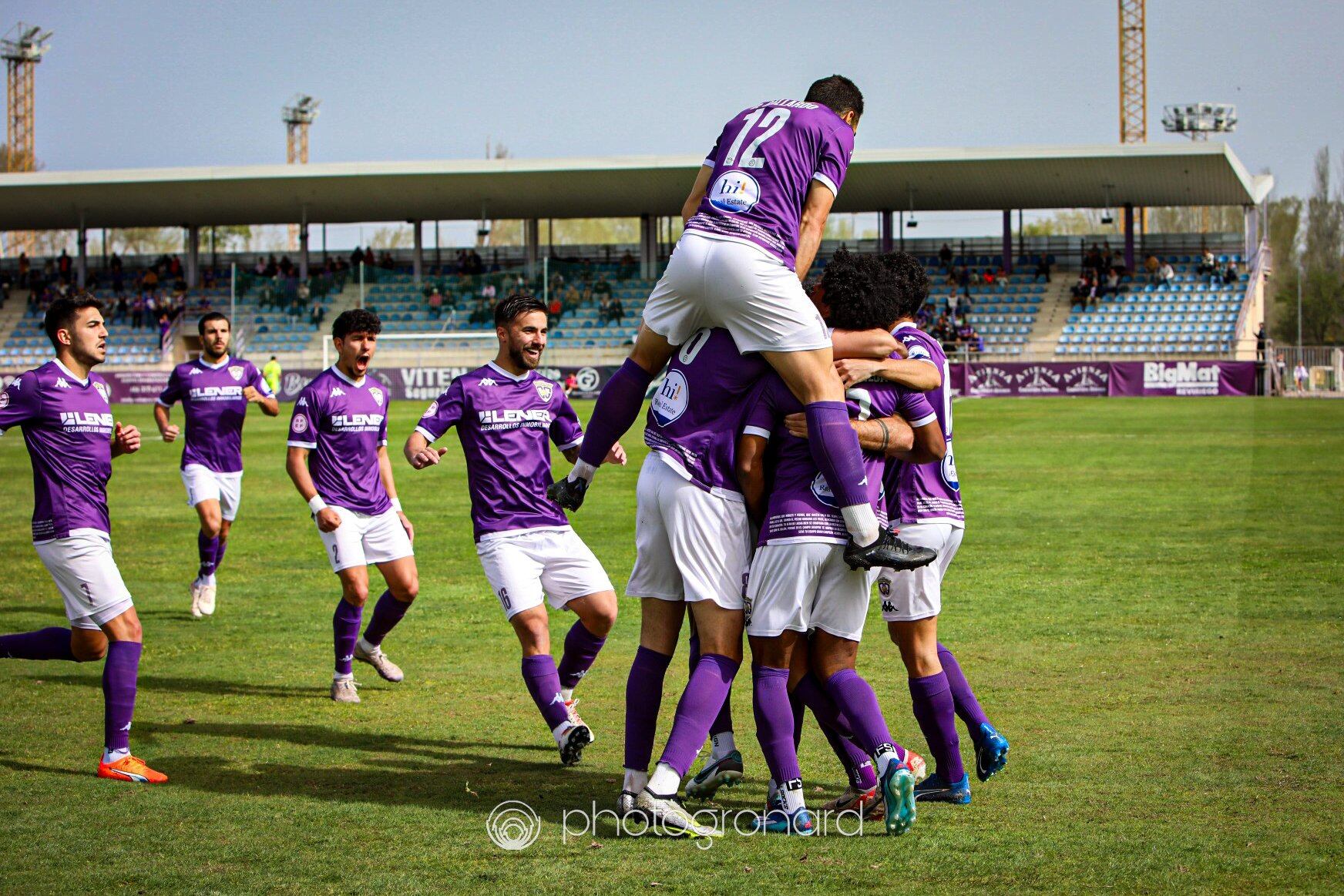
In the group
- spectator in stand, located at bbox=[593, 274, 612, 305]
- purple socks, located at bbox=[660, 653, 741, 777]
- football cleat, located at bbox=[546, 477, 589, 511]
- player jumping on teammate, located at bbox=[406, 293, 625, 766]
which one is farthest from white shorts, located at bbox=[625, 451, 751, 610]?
spectator in stand, located at bbox=[593, 274, 612, 305]

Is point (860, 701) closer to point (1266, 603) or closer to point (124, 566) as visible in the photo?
point (1266, 603)

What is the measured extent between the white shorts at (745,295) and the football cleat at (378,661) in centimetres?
384

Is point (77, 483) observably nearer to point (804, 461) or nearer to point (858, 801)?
point (804, 461)

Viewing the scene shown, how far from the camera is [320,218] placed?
2265 inches

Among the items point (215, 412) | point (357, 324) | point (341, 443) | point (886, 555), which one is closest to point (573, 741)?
point (886, 555)

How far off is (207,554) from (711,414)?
23.1 feet

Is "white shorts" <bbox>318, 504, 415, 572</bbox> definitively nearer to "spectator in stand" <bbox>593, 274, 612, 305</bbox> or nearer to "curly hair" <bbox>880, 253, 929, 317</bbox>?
"curly hair" <bbox>880, 253, 929, 317</bbox>

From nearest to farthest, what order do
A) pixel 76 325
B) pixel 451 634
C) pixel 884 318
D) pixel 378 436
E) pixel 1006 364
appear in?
pixel 884 318 < pixel 76 325 < pixel 378 436 < pixel 451 634 < pixel 1006 364

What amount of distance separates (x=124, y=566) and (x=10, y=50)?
85.8m

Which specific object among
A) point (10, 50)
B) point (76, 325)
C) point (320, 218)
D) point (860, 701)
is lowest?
point (860, 701)

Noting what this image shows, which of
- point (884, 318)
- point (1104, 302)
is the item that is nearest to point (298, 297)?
point (1104, 302)

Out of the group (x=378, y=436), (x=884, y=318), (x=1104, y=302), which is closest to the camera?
(x=884, y=318)

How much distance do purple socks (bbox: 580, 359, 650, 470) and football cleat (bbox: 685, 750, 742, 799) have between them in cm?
135

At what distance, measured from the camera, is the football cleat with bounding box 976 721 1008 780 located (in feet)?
17.4
